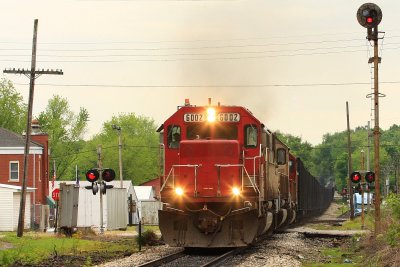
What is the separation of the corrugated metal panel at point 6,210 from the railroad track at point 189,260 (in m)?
33.7

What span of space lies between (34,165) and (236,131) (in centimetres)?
4726

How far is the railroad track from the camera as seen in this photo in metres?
20.2

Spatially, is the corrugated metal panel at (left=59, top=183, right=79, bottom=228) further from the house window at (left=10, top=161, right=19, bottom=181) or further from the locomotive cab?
the house window at (left=10, top=161, right=19, bottom=181)

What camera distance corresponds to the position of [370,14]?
1074 inches

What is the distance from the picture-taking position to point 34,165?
69000 mm

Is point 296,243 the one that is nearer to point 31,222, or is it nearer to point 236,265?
point 236,265

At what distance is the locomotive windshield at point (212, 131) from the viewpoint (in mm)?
24453

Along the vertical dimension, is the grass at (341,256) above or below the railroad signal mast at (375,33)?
below

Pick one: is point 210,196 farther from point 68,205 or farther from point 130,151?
→ point 130,151

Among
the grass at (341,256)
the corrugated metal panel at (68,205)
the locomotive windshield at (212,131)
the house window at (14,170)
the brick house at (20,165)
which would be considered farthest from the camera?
the house window at (14,170)

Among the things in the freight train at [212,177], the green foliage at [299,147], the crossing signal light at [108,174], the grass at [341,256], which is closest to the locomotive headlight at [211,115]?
the freight train at [212,177]

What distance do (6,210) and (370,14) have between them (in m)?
35.9

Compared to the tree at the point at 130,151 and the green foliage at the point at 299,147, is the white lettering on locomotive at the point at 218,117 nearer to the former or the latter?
the tree at the point at 130,151

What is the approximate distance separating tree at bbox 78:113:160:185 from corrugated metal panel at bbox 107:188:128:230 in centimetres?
7593
